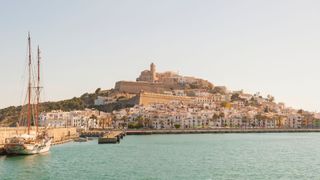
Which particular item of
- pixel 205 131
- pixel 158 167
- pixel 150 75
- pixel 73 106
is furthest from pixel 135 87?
pixel 158 167

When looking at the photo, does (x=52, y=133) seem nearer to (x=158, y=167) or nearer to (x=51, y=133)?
(x=51, y=133)

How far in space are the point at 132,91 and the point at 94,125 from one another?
45.8m

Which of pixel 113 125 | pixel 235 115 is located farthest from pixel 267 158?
pixel 235 115

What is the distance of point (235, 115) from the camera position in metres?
147

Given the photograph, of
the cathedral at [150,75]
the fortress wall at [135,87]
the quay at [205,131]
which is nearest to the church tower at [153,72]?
the cathedral at [150,75]

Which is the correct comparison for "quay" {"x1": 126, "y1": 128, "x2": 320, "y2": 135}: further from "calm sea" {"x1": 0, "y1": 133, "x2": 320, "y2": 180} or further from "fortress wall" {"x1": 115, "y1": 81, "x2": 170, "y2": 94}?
"calm sea" {"x1": 0, "y1": 133, "x2": 320, "y2": 180}

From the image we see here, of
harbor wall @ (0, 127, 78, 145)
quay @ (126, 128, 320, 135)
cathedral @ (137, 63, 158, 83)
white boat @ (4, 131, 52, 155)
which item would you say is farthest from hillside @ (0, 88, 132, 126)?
white boat @ (4, 131, 52, 155)

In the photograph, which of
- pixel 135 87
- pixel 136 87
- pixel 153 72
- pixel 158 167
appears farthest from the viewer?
pixel 153 72

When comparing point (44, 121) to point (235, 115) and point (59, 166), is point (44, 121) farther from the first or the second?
point (59, 166)

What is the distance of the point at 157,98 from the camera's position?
168000 millimetres

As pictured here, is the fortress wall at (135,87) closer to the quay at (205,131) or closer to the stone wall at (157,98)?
the stone wall at (157,98)

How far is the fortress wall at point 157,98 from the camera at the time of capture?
159850 mm

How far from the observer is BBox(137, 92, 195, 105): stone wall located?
160 metres

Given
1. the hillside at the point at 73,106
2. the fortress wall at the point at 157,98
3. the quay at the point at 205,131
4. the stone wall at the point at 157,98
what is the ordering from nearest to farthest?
the quay at the point at 205,131 < the hillside at the point at 73,106 < the stone wall at the point at 157,98 < the fortress wall at the point at 157,98
